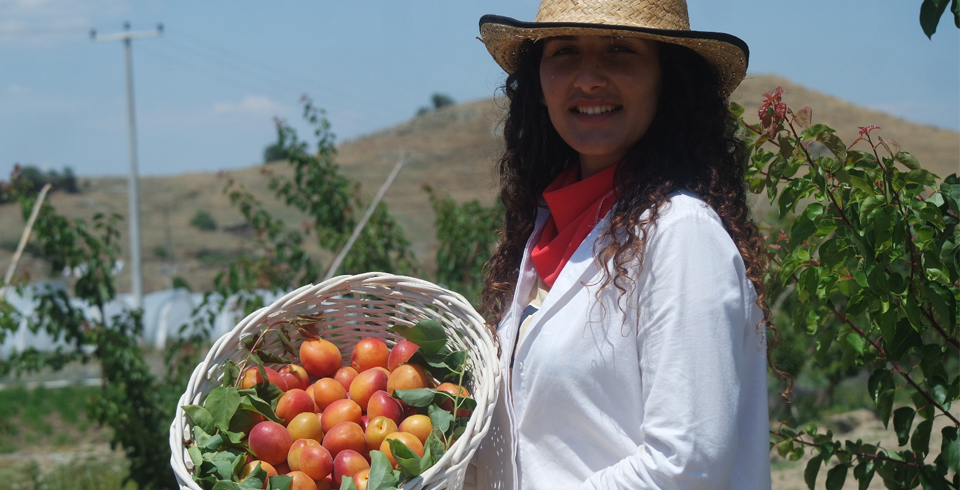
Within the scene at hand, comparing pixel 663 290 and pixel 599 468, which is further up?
pixel 663 290

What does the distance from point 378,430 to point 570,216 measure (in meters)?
0.60

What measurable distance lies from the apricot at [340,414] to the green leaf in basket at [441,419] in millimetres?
162

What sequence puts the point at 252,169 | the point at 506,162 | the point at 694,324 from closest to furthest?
1. the point at 694,324
2. the point at 506,162
3. the point at 252,169

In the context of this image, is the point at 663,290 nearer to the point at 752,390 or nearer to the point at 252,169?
the point at 752,390

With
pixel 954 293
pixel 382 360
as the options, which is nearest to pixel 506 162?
pixel 382 360

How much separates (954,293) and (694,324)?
845 millimetres

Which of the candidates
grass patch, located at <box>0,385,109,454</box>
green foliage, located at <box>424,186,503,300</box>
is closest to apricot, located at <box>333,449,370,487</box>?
green foliage, located at <box>424,186,503,300</box>

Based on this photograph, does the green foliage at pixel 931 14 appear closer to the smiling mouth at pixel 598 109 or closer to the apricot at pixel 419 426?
the smiling mouth at pixel 598 109

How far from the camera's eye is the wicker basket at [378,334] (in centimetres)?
146

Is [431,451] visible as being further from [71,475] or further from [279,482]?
[71,475]

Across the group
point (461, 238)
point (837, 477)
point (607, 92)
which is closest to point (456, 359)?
point (607, 92)

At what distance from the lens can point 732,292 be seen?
4.33ft

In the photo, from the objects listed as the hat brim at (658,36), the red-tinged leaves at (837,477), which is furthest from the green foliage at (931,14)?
the red-tinged leaves at (837,477)

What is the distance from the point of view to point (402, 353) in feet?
5.70
